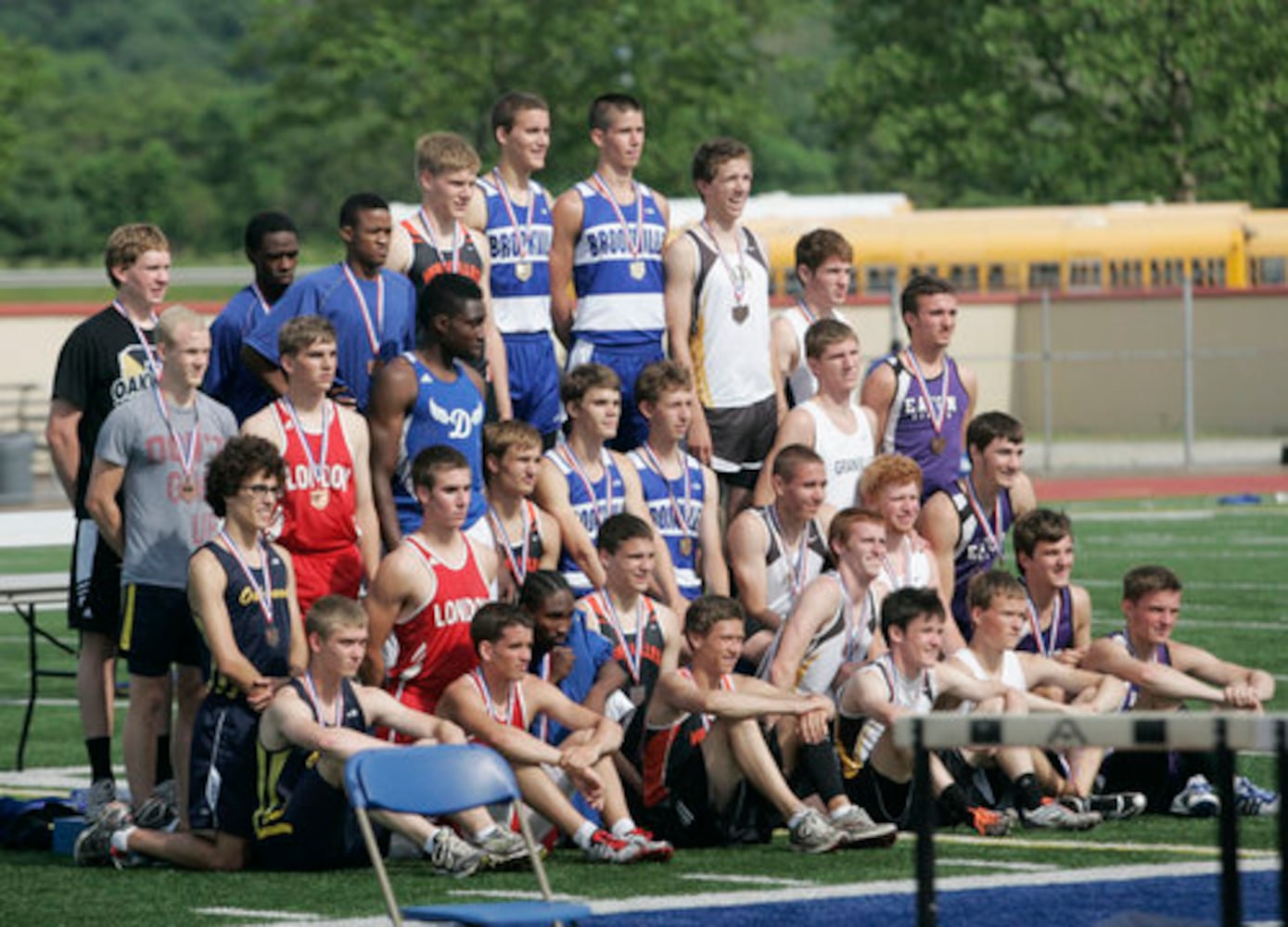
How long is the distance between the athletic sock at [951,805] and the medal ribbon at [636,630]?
4.02 ft

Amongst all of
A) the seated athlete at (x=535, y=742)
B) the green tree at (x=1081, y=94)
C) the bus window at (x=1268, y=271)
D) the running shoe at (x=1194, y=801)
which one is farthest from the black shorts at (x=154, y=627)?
the green tree at (x=1081, y=94)

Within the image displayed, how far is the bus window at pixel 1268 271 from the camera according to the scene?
1585 inches

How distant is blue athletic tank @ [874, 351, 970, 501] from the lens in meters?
11.6

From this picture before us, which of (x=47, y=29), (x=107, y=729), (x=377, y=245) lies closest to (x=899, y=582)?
(x=377, y=245)

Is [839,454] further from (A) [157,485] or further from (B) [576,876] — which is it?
(A) [157,485]

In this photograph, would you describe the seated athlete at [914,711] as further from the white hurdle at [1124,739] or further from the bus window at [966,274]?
the bus window at [966,274]

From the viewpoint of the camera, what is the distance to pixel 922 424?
11648 mm

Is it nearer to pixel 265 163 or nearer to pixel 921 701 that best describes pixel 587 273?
pixel 921 701

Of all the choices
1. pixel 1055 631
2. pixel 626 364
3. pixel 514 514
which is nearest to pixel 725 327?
pixel 626 364

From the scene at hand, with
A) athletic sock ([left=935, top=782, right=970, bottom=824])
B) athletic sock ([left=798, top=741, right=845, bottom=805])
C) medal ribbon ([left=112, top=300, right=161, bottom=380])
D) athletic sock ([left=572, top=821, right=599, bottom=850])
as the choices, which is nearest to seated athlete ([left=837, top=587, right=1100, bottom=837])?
athletic sock ([left=935, top=782, right=970, bottom=824])

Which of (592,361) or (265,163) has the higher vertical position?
(265,163)

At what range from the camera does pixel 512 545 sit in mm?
10438

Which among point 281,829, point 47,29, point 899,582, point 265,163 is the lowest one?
point 281,829

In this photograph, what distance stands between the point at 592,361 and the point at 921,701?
2.13m
